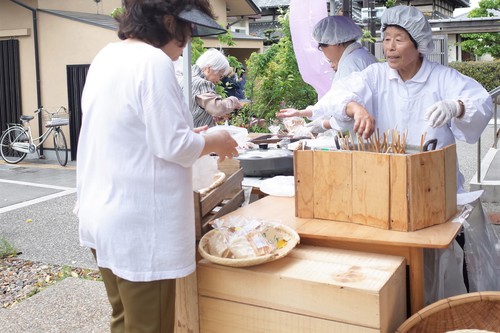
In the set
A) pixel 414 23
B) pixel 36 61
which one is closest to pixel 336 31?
pixel 414 23

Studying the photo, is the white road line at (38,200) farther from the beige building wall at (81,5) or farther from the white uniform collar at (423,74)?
the white uniform collar at (423,74)

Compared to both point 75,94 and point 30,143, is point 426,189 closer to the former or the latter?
point 75,94

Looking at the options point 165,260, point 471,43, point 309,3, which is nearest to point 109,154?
point 165,260

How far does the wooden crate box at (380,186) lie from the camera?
2.13 metres

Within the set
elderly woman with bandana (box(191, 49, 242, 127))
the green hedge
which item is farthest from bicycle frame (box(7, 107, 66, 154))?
the green hedge

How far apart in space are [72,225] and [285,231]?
4.72 metres

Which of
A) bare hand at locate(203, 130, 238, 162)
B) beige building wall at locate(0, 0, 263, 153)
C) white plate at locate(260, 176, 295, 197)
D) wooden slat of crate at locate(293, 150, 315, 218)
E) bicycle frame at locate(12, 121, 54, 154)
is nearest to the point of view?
bare hand at locate(203, 130, 238, 162)

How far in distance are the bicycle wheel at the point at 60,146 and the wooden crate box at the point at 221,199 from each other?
339 inches

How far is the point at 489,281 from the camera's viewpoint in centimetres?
273

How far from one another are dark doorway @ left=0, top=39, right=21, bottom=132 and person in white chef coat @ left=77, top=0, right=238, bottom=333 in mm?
10912

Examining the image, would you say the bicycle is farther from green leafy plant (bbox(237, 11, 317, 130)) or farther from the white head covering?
the white head covering

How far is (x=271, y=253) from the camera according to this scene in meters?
2.12

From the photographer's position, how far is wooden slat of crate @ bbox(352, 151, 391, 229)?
2.16 meters

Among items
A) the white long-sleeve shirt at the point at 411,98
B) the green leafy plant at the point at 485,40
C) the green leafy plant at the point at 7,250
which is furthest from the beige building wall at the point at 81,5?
the green leafy plant at the point at 485,40
